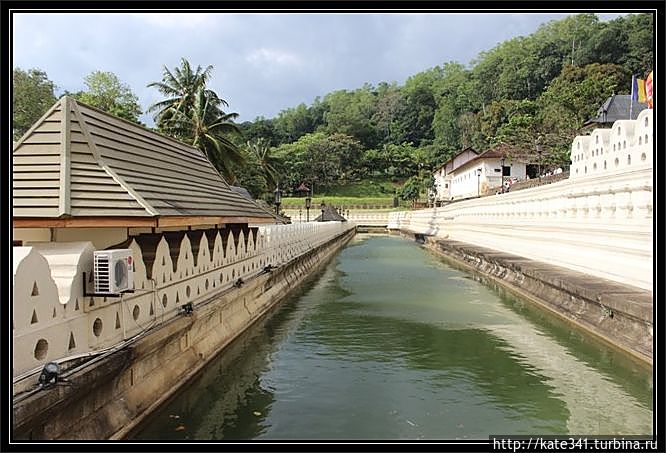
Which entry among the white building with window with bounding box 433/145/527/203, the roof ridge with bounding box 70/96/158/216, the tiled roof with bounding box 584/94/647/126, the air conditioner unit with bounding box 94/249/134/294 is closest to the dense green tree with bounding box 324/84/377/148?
the white building with window with bounding box 433/145/527/203

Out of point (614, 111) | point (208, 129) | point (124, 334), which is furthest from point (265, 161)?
point (124, 334)

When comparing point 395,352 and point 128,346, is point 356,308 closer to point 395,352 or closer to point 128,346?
point 395,352

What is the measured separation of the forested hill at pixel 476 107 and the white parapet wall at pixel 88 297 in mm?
39827

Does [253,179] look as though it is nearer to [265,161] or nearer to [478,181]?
[265,161]

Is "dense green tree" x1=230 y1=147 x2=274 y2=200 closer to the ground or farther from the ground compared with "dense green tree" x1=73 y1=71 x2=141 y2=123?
closer to the ground

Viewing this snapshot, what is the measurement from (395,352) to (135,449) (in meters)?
6.12

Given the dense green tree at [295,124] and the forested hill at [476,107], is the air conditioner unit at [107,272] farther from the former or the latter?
the dense green tree at [295,124]

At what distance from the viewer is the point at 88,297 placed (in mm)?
5039

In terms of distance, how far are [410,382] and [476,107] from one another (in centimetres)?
10080

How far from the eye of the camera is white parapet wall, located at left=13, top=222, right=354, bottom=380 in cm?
412

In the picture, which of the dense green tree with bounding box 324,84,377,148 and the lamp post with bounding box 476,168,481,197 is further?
the dense green tree with bounding box 324,84,377,148

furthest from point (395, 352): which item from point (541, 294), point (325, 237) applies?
point (325, 237)

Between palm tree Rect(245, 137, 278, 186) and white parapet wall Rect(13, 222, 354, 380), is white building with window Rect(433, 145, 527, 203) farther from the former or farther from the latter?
white parapet wall Rect(13, 222, 354, 380)

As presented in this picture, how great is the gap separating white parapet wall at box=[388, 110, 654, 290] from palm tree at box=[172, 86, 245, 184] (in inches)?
651
